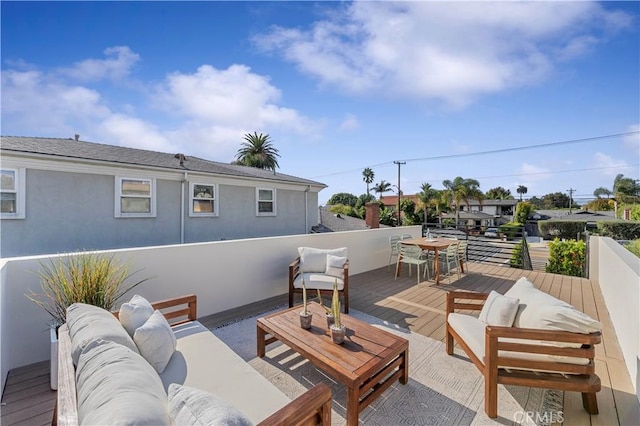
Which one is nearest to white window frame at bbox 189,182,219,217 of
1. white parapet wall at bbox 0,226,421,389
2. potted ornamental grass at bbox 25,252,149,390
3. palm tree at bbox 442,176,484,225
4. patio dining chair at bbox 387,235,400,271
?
white parapet wall at bbox 0,226,421,389

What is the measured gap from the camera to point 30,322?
2754mm

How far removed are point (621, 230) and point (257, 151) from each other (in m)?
25.7

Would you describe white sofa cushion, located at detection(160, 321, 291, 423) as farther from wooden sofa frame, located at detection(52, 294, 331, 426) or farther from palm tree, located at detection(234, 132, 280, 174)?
palm tree, located at detection(234, 132, 280, 174)

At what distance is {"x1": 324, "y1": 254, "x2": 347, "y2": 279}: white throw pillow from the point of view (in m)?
4.47

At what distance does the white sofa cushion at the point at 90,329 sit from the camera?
56.4 inches

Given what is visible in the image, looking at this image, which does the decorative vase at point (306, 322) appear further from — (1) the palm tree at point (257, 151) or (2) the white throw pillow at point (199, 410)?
(1) the palm tree at point (257, 151)

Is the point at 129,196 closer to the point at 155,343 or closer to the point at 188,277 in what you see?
the point at 188,277

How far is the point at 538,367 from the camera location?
6.66 ft

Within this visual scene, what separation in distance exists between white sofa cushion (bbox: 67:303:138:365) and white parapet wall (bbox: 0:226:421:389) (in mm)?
1217

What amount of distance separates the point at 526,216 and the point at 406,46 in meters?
33.8

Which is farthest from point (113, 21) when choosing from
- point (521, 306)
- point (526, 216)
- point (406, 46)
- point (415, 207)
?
point (526, 216)

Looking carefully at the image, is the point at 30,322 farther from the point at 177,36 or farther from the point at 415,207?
the point at 415,207

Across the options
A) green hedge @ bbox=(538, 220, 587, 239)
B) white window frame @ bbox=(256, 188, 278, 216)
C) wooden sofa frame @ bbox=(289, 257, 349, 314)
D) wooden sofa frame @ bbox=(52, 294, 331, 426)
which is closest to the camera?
wooden sofa frame @ bbox=(52, 294, 331, 426)

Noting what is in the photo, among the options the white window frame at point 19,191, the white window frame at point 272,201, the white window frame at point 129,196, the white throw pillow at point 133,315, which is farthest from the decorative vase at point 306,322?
the white window frame at point 272,201
